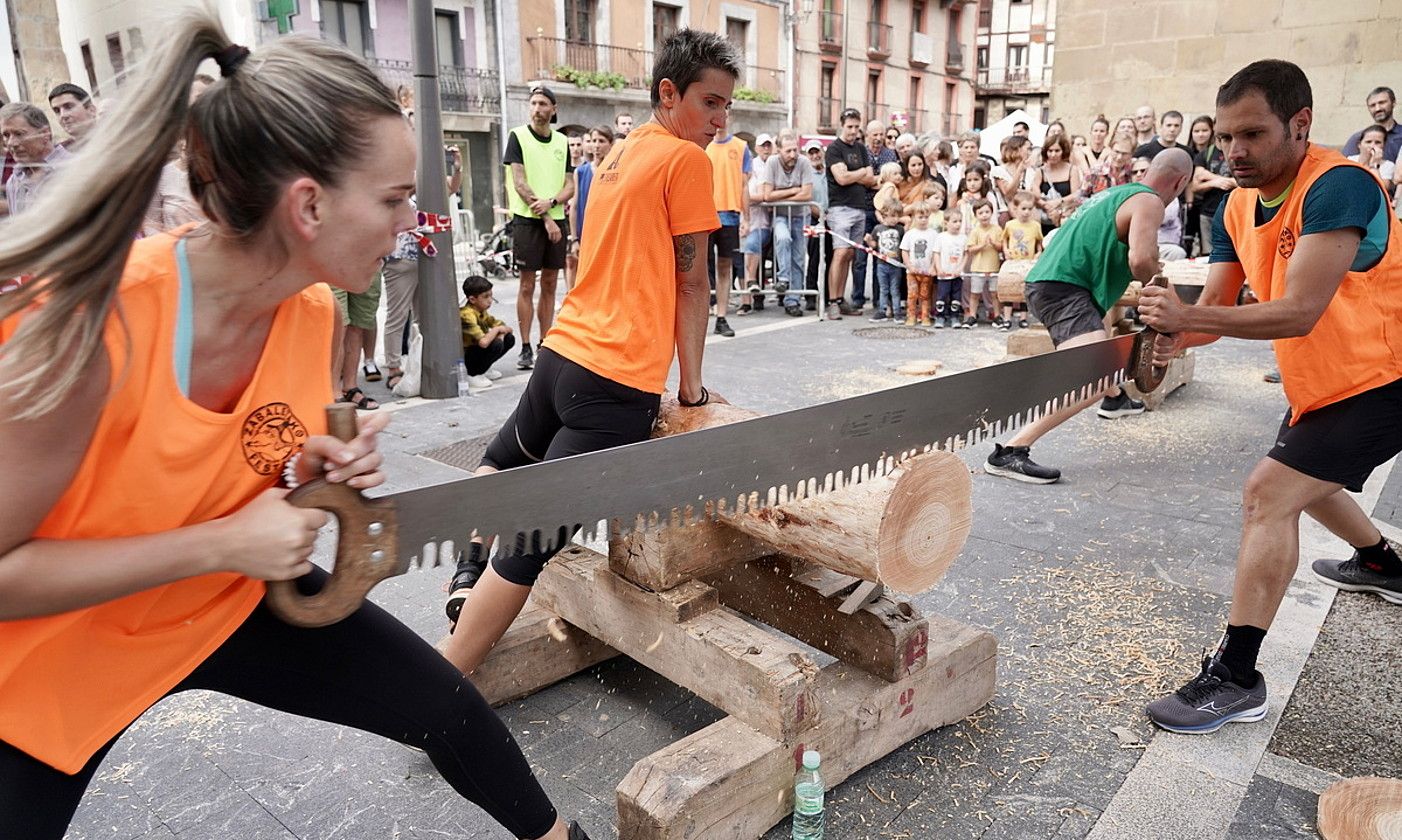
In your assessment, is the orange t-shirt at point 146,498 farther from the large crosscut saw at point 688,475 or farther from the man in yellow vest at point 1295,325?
the man in yellow vest at point 1295,325

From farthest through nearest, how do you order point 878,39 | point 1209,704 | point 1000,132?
point 878,39
point 1000,132
point 1209,704

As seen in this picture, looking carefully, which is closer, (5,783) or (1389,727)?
(5,783)

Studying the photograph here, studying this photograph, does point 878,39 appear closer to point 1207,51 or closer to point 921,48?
point 921,48

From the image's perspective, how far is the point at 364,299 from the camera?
7434 mm

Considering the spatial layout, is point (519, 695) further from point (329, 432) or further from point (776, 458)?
point (329, 432)

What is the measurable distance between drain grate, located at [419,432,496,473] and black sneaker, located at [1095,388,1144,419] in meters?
4.62

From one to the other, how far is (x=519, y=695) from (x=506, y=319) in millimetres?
9118

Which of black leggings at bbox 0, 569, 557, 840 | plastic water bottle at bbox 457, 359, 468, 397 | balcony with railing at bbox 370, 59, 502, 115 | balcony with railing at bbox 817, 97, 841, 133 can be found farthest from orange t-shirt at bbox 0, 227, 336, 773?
balcony with railing at bbox 817, 97, 841, 133

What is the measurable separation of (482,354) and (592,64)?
24.7m

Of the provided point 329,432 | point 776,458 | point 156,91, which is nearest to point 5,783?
point 329,432

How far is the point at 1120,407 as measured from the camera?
7.16 m

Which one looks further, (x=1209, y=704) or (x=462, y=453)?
(x=462, y=453)

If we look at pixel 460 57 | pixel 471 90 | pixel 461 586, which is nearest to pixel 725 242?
pixel 461 586

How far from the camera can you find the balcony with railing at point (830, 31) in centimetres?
3741
